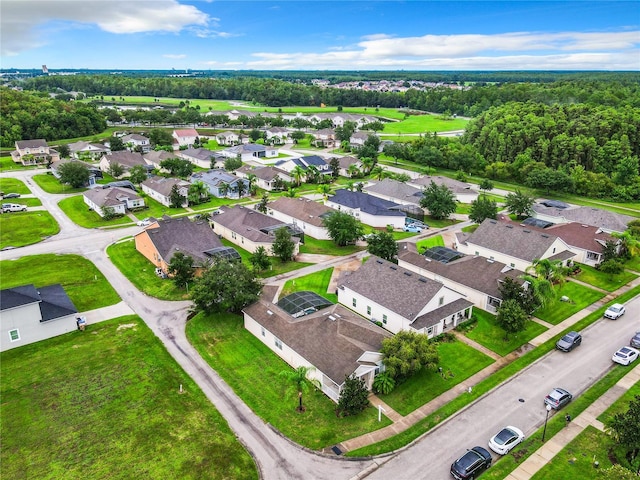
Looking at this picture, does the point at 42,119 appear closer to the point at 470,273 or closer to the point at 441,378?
the point at 470,273

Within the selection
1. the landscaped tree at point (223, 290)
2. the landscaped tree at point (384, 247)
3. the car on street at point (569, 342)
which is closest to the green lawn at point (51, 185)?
the landscaped tree at point (223, 290)

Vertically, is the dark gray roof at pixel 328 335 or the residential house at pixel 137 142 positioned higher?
the residential house at pixel 137 142

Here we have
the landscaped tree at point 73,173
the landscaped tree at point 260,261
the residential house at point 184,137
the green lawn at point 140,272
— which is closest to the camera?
the green lawn at point 140,272

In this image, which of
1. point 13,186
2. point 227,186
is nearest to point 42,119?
point 13,186

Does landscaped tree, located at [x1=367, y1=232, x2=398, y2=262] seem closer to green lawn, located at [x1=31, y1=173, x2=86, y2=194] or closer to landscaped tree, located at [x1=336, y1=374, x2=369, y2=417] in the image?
landscaped tree, located at [x1=336, y1=374, x2=369, y2=417]

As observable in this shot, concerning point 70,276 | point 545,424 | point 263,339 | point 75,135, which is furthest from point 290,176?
point 75,135

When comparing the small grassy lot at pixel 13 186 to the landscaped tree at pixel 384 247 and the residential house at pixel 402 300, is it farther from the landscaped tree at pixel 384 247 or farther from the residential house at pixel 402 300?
the residential house at pixel 402 300

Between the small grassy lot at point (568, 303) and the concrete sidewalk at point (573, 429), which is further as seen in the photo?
the small grassy lot at point (568, 303)
